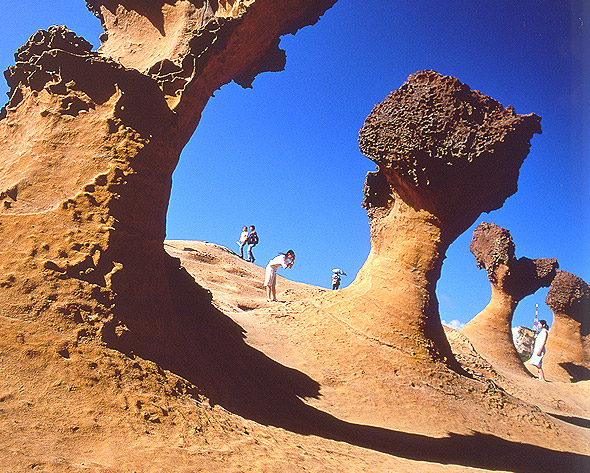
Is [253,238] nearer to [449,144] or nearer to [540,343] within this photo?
[449,144]

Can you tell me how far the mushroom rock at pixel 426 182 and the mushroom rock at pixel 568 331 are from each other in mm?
10260

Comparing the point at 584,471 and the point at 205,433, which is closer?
the point at 205,433

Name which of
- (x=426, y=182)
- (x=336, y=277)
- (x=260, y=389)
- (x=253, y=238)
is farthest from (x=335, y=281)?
(x=260, y=389)

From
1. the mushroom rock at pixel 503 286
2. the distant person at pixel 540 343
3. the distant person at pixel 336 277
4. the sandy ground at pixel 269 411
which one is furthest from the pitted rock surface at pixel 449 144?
the distant person at pixel 336 277

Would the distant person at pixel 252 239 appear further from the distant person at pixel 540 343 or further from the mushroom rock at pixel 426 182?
the distant person at pixel 540 343

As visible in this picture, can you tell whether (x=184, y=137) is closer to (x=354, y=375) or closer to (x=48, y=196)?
(x=48, y=196)

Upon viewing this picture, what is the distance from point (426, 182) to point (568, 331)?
1217 centimetres

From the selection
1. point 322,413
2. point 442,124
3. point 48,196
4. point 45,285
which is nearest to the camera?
point 45,285

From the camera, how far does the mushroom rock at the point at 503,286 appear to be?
12.5m

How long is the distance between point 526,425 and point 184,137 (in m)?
6.26

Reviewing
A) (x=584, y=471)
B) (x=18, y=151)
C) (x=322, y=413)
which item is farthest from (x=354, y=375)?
(x=18, y=151)

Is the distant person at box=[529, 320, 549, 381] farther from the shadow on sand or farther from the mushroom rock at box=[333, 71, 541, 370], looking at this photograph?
the shadow on sand

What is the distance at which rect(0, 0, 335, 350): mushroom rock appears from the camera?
2.66 meters

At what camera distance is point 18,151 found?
329 centimetres
